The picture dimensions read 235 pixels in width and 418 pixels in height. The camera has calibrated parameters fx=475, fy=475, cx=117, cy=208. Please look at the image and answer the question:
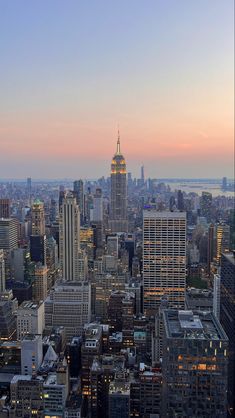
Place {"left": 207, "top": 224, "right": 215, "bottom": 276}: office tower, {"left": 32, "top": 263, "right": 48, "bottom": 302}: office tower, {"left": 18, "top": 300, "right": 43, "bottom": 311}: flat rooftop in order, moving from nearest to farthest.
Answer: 1. {"left": 18, "top": 300, "right": 43, "bottom": 311}: flat rooftop
2. {"left": 32, "top": 263, "right": 48, "bottom": 302}: office tower
3. {"left": 207, "top": 224, "right": 215, "bottom": 276}: office tower

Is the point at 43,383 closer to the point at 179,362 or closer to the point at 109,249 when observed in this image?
the point at 179,362

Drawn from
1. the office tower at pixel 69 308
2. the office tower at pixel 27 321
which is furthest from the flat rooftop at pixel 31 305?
the office tower at pixel 69 308

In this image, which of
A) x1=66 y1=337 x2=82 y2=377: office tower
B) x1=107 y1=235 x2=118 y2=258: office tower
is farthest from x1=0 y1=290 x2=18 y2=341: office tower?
x1=107 y1=235 x2=118 y2=258: office tower

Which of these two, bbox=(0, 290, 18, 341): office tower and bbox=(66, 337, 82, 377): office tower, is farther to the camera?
bbox=(0, 290, 18, 341): office tower

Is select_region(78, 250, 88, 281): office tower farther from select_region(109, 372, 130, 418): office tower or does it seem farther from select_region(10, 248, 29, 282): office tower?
select_region(109, 372, 130, 418): office tower

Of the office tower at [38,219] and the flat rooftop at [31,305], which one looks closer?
the flat rooftop at [31,305]

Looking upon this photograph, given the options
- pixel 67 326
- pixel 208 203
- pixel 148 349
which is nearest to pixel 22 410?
pixel 148 349

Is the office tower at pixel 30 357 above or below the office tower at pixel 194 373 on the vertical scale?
below

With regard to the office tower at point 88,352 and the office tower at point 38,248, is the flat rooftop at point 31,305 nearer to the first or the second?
the office tower at point 88,352
